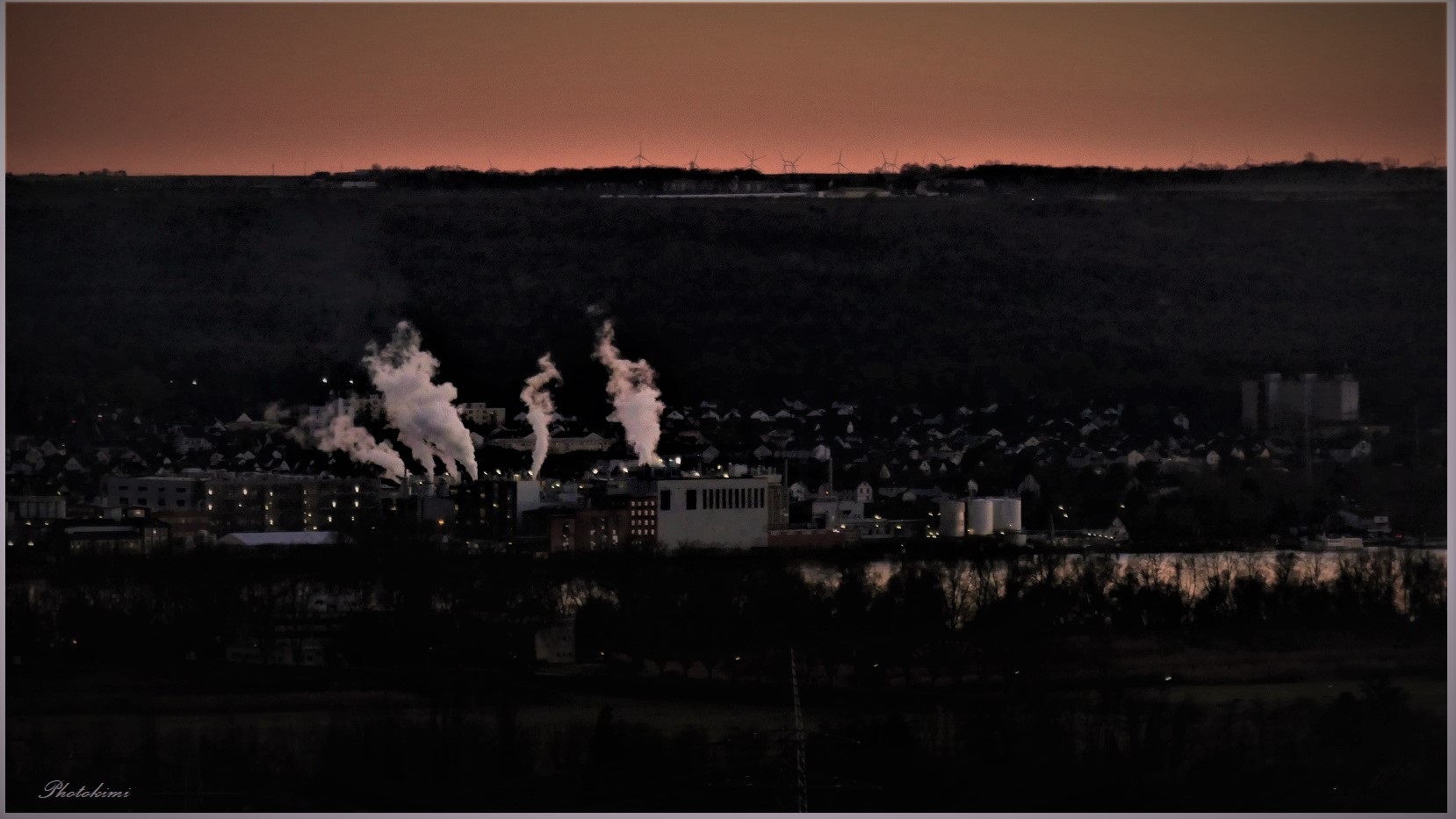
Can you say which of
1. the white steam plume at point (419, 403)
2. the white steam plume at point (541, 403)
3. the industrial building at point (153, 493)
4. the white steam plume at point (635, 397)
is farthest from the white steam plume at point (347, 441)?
the white steam plume at point (635, 397)

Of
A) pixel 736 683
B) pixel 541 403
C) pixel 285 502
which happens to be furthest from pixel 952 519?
pixel 736 683

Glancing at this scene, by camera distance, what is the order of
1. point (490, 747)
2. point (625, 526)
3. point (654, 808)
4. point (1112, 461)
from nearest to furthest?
point (654, 808)
point (490, 747)
point (625, 526)
point (1112, 461)

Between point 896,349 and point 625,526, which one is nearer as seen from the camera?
point 625,526

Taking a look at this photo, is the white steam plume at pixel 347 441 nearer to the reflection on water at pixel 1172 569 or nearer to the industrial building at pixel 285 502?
the industrial building at pixel 285 502

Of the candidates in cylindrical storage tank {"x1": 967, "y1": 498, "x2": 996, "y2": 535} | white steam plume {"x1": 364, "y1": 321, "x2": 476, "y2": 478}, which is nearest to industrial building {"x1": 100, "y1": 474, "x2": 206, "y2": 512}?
white steam plume {"x1": 364, "y1": 321, "x2": 476, "y2": 478}

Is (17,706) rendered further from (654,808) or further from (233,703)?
(654,808)

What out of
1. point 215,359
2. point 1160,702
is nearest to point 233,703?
point 1160,702

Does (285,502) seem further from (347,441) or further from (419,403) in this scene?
(419,403)
